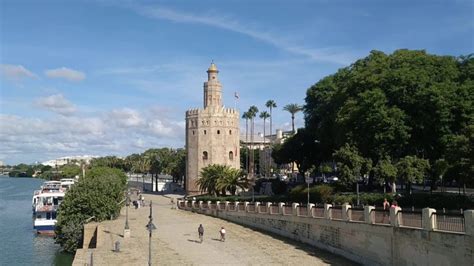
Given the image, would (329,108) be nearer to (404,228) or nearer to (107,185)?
(107,185)

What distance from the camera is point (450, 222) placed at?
1961cm

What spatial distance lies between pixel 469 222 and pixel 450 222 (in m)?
1.29

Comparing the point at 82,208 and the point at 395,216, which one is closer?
the point at 395,216

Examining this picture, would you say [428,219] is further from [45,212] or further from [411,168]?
[45,212]

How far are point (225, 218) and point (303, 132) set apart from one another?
1878 centimetres

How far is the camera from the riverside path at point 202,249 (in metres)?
28.1

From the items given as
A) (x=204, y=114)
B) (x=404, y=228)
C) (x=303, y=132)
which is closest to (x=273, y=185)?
(x=303, y=132)

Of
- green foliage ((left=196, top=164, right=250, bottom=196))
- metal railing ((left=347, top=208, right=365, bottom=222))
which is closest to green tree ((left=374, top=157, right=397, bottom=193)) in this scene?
metal railing ((left=347, top=208, right=365, bottom=222))

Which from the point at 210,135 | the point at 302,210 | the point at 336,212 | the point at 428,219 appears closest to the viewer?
the point at 428,219

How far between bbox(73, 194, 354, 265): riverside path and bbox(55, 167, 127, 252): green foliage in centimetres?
293

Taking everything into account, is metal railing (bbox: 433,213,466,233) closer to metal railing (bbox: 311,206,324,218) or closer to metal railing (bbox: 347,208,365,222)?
metal railing (bbox: 347,208,365,222)

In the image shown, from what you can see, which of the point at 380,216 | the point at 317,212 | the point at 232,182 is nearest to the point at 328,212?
the point at 317,212

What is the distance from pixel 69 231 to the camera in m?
44.4

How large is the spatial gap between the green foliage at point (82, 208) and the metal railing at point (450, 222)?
30.8 metres
